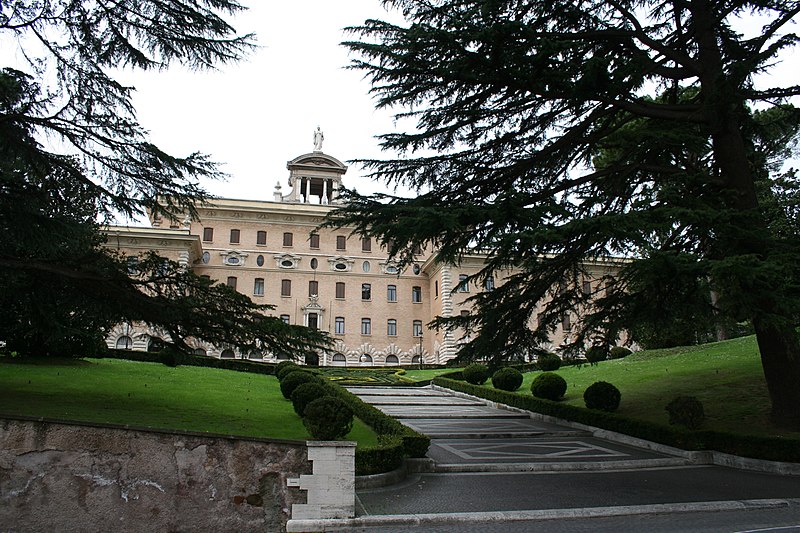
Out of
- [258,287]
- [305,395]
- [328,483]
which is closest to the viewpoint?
[328,483]

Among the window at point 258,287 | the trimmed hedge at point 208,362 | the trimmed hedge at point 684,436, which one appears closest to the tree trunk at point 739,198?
the trimmed hedge at point 684,436

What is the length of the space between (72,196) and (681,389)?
15.9m

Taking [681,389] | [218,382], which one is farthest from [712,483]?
[218,382]

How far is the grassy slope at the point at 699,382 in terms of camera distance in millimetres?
12555

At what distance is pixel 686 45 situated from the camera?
41.1ft

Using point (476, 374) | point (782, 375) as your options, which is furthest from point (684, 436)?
point (476, 374)

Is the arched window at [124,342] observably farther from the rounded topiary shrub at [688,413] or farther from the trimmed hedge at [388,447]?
the rounded topiary shrub at [688,413]

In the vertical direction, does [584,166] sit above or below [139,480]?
above

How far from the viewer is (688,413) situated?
11.7 m

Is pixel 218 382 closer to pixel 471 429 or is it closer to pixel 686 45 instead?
pixel 471 429

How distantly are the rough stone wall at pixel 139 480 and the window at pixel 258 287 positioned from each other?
39236 millimetres

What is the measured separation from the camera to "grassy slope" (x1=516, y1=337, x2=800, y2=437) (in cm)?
1255

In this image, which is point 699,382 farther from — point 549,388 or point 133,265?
point 133,265

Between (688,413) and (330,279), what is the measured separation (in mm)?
36546
